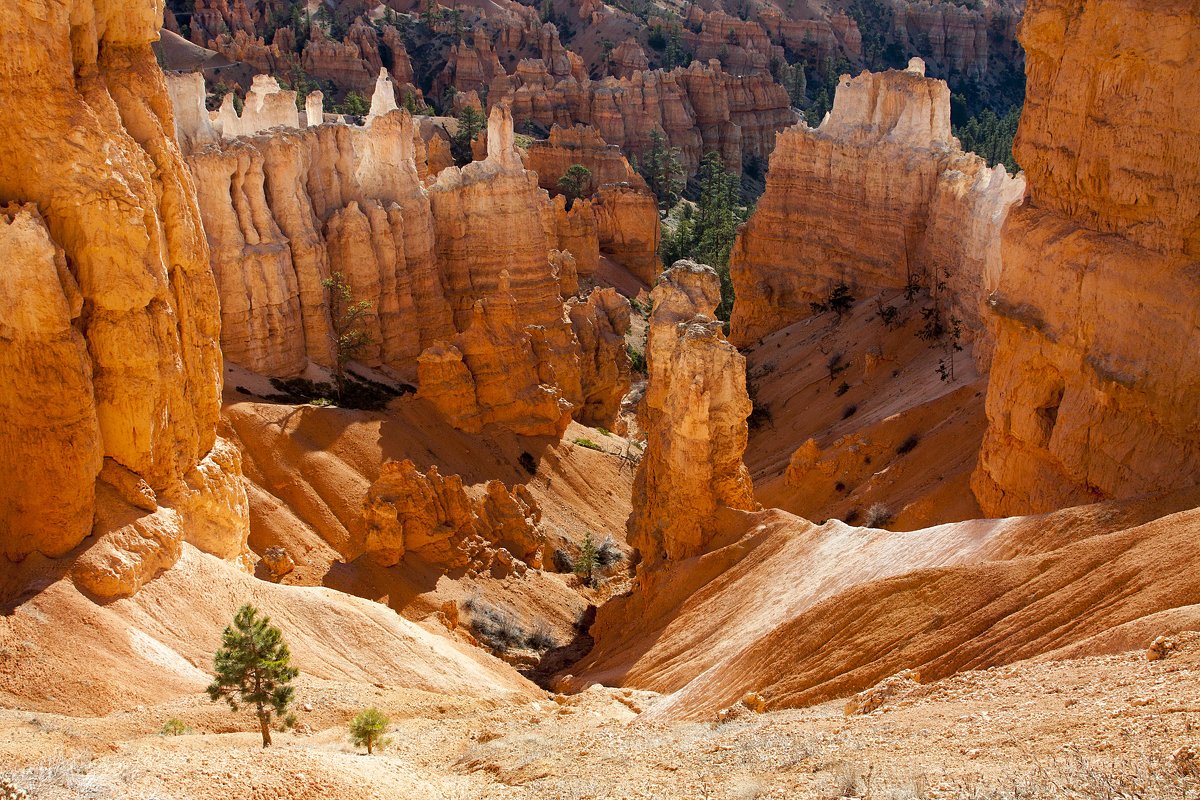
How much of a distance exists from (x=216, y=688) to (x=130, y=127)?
31.1ft

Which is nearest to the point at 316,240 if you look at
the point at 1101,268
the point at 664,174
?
the point at 1101,268

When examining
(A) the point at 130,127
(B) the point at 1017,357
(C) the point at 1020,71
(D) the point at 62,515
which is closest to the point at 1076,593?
(B) the point at 1017,357

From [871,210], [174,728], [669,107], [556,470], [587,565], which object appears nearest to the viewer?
[174,728]

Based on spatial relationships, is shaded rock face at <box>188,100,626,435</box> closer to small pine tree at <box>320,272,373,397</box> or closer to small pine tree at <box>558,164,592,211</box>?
small pine tree at <box>320,272,373,397</box>

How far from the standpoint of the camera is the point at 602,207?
197 ft

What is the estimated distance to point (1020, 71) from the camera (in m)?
116

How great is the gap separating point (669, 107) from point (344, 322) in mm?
57370

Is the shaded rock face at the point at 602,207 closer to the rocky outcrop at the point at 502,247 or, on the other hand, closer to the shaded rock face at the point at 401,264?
the rocky outcrop at the point at 502,247

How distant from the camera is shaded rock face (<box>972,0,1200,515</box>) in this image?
17328 millimetres

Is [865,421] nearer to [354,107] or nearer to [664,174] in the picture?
[664,174]

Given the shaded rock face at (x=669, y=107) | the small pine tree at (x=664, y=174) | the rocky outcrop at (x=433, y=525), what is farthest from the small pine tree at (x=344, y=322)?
the shaded rock face at (x=669, y=107)

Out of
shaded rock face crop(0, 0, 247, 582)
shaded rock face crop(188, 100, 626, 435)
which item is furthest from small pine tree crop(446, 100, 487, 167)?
shaded rock face crop(0, 0, 247, 582)

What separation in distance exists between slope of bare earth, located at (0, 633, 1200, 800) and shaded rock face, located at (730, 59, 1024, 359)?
856 inches

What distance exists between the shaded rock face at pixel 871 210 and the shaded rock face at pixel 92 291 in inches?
856
